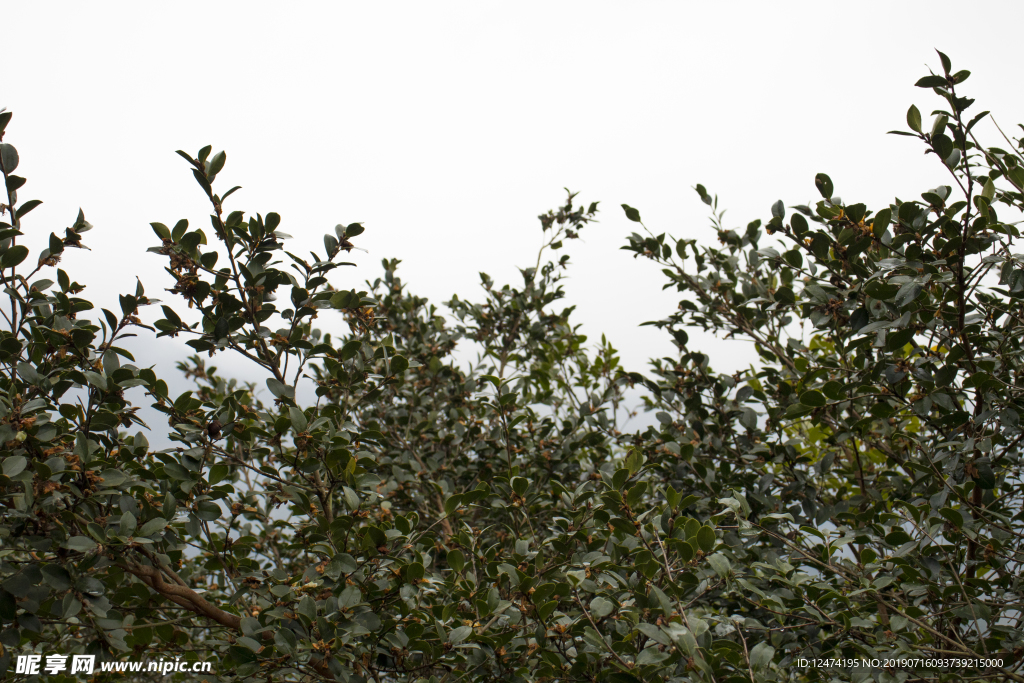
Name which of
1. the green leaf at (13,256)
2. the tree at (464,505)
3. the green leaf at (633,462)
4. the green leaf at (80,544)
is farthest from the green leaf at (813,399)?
the green leaf at (13,256)

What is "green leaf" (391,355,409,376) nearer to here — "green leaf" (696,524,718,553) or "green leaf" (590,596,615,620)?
"green leaf" (590,596,615,620)

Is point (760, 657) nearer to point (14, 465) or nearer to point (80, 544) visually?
point (80, 544)

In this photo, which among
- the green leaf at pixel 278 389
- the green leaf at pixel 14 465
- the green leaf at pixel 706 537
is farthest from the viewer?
the green leaf at pixel 278 389

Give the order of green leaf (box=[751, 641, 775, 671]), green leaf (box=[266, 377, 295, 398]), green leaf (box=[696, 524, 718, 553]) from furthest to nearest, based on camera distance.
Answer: green leaf (box=[266, 377, 295, 398])
green leaf (box=[751, 641, 775, 671])
green leaf (box=[696, 524, 718, 553])

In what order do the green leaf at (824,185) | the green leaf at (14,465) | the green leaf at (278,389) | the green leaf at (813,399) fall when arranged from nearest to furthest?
the green leaf at (14,465) → the green leaf at (278,389) → the green leaf at (813,399) → the green leaf at (824,185)

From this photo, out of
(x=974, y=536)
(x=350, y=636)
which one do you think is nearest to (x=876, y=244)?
(x=974, y=536)

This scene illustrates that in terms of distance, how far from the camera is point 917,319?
2000 millimetres

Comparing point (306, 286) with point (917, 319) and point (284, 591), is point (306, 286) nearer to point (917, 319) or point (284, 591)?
point (284, 591)

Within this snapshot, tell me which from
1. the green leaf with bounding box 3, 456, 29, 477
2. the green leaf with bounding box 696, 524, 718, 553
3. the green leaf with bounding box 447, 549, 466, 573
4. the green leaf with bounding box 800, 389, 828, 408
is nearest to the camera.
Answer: the green leaf with bounding box 3, 456, 29, 477

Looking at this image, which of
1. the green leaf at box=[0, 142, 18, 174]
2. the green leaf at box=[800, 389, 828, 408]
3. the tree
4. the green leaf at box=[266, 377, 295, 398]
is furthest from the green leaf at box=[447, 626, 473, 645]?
the green leaf at box=[0, 142, 18, 174]

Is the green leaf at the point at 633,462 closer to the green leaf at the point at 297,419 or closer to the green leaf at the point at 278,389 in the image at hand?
the green leaf at the point at 297,419

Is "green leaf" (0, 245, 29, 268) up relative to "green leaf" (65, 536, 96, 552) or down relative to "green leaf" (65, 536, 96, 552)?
up

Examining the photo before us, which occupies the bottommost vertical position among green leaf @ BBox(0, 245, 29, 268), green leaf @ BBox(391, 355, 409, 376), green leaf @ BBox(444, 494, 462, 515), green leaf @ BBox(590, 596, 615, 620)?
green leaf @ BBox(590, 596, 615, 620)

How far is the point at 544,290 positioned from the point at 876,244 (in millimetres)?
2431
